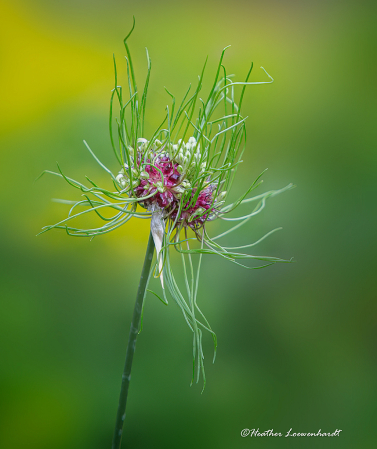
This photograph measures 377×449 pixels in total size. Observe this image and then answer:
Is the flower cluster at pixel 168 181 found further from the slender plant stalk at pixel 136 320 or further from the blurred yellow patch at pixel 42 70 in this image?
the blurred yellow patch at pixel 42 70

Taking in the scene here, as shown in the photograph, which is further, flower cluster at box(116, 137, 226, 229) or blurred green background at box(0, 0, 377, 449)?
blurred green background at box(0, 0, 377, 449)

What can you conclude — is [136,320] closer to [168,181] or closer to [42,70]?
[168,181]

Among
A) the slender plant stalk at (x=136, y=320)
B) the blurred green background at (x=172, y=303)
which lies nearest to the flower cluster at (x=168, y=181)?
the slender plant stalk at (x=136, y=320)

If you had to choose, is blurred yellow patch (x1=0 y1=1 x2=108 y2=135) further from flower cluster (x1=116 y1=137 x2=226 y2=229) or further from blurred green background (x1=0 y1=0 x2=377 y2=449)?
flower cluster (x1=116 y1=137 x2=226 y2=229)

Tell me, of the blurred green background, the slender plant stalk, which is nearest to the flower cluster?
the slender plant stalk

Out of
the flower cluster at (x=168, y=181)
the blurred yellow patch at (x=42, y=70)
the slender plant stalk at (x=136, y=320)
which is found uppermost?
the blurred yellow patch at (x=42, y=70)

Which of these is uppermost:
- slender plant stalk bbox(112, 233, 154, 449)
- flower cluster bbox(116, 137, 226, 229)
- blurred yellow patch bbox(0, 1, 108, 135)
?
blurred yellow patch bbox(0, 1, 108, 135)

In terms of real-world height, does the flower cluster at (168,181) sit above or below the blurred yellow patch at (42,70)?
below

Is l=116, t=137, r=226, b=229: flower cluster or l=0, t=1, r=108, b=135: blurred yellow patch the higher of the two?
l=0, t=1, r=108, b=135: blurred yellow patch

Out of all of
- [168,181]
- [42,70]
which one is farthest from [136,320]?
[42,70]

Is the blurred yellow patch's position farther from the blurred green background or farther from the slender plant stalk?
the slender plant stalk

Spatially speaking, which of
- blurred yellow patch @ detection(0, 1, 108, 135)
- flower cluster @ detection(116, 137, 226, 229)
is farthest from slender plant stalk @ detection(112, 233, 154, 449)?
blurred yellow patch @ detection(0, 1, 108, 135)

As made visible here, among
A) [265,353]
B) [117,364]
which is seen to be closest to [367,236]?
[265,353]
